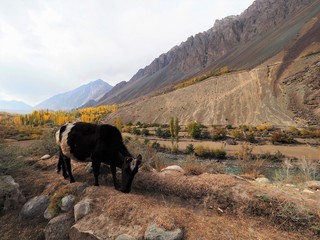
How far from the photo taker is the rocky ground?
6.02m

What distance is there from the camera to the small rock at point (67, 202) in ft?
25.7

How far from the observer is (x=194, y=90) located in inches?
4114

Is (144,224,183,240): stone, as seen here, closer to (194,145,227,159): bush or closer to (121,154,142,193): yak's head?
(121,154,142,193): yak's head

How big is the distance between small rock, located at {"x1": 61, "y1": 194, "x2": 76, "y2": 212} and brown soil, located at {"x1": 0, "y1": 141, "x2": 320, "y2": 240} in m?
0.36

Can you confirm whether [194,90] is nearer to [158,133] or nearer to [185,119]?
[185,119]

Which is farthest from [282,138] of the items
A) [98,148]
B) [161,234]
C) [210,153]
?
[161,234]

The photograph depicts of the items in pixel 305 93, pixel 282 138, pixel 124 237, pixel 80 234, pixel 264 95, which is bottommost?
pixel 282 138

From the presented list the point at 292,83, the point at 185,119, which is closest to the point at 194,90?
the point at 185,119

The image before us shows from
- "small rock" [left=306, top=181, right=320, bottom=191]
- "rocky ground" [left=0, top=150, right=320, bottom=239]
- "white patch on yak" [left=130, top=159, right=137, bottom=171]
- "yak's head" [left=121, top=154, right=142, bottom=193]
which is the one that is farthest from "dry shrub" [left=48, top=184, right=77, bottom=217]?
"small rock" [left=306, top=181, right=320, bottom=191]

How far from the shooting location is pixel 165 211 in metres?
6.71

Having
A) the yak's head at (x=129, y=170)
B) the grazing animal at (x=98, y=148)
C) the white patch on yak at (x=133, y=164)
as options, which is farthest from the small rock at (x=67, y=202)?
the white patch on yak at (x=133, y=164)

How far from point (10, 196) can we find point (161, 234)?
609cm

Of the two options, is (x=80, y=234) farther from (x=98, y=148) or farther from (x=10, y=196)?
(x=10, y=196)

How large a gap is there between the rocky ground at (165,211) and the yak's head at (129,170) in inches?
10.6
